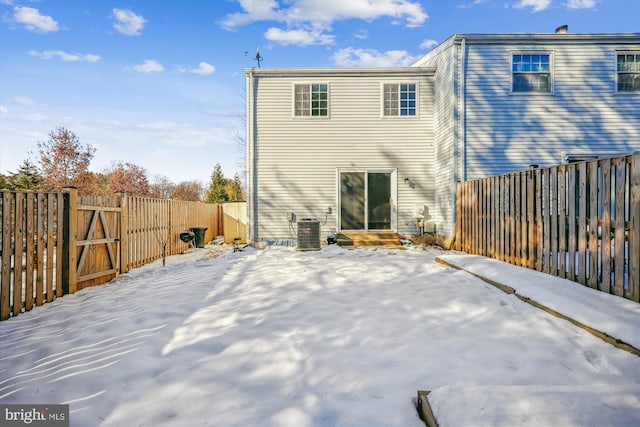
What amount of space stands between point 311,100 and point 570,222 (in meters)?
7.96

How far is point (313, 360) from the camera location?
2527 mm

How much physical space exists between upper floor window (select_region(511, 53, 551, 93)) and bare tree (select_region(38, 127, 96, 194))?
25324mm

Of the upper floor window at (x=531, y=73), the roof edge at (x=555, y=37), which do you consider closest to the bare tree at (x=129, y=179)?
the roof edge at (x=555, y=37)

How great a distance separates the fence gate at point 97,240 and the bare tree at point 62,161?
19691 millimetres

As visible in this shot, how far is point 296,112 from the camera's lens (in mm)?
10250

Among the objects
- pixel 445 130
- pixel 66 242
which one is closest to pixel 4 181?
pixel 66 242

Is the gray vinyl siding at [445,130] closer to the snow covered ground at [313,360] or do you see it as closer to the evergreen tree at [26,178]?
the snow covered ground at [313,360]

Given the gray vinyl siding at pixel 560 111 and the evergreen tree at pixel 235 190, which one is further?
the evergreen tree at pixel 235 190

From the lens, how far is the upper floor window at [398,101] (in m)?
10.3

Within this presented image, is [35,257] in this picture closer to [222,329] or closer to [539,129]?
[222,329]

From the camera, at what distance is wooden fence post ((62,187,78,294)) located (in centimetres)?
468

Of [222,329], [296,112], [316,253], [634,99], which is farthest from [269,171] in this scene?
[634,99]

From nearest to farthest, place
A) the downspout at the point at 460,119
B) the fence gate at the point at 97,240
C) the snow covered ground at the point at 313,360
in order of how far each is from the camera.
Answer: the snow covered ground at the point at 313,360, the fence gate at the point at 97,240, the downspout at the point at 460,119

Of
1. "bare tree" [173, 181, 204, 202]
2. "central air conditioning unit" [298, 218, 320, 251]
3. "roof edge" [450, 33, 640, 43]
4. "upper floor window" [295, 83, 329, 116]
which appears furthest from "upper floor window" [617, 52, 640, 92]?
"bare tree" [173, 181, 204, 202]
